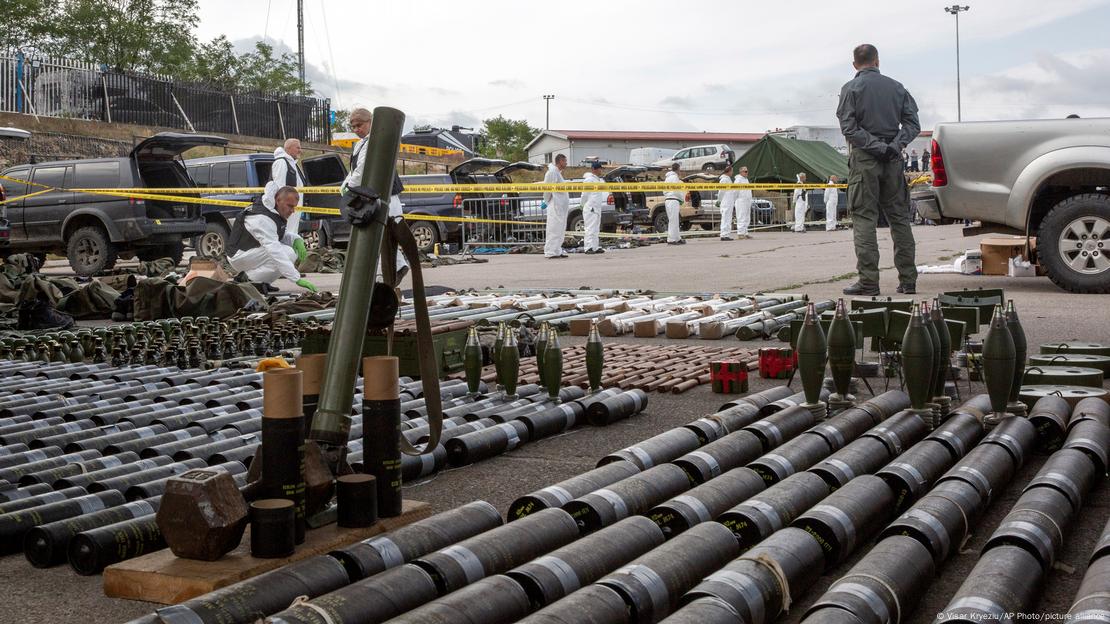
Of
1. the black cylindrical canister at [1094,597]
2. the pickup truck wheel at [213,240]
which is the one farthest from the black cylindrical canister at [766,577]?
the pickup truck wheel at [213,240]

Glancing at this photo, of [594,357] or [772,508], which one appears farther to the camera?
[594,357]

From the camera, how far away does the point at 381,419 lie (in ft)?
11.5

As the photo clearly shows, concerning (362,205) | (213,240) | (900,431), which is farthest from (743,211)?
(362,205)

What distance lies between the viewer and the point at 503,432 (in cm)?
504

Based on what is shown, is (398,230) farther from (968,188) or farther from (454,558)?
(968,188)

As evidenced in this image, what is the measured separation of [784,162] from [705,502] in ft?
116

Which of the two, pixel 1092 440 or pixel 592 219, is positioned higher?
pixel 592 219

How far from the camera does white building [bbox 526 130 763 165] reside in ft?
267

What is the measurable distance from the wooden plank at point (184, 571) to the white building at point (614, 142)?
75.7 metres

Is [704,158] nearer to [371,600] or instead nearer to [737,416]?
[737,416]

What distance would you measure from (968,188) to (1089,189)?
1152 mm

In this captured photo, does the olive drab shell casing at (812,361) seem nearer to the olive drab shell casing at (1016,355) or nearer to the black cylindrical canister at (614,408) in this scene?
the olive drab shell casing at (1016,355)

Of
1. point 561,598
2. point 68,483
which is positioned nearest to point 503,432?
point 68,483

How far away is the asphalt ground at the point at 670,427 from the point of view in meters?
3.16
